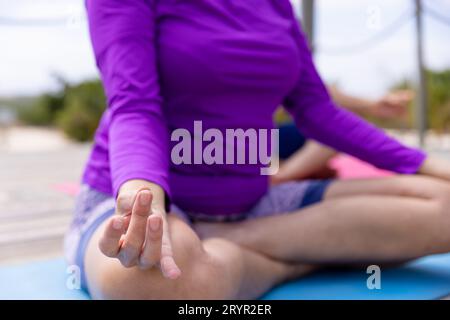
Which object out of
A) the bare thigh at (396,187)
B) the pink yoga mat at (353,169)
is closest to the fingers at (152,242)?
the bare thigh at (396,187)

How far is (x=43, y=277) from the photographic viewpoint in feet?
3.77

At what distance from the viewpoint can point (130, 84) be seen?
A: 86cm

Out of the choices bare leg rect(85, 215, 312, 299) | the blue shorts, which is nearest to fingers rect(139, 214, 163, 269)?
bare leg rect(85, 215, 312, 299)

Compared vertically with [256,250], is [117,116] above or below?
above

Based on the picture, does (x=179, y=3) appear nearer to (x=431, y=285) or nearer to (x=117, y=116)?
(x=117, y=116)

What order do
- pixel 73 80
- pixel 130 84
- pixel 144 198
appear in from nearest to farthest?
pixel 144 198, pixel 130 84, pixel 73 80

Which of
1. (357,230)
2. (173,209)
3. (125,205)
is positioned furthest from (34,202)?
(125,205)

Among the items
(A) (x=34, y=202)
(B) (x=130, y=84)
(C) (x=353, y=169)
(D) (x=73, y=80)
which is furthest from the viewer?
(D) (x=73, y=80)

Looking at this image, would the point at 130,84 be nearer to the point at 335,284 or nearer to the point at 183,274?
the point at 183,274

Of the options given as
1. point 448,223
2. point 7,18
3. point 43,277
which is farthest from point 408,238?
point 7,18

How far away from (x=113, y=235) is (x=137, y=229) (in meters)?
0.03

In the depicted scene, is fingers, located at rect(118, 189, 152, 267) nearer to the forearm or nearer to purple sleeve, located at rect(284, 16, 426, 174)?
the forearm

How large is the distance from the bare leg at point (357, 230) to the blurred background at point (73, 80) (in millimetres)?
730
